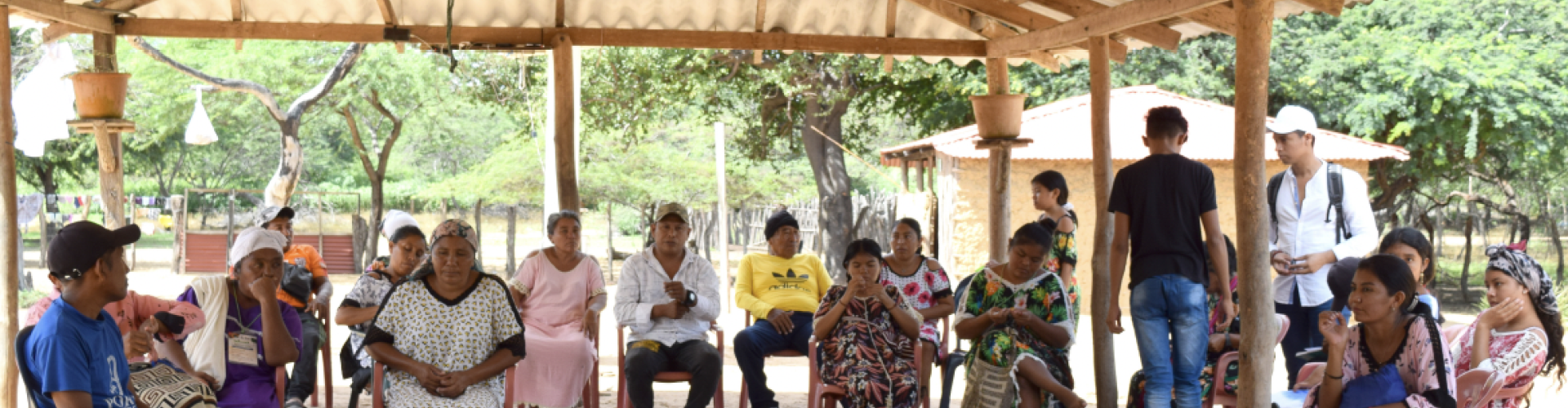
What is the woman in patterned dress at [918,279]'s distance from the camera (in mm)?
5801

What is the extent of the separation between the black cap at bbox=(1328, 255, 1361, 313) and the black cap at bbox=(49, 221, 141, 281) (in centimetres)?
398

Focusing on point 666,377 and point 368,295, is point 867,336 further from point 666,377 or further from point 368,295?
point 368,295

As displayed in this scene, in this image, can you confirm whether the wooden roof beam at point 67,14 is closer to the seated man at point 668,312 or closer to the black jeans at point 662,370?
the seated man at point 668,312

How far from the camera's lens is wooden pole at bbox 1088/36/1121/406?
548 centimetres

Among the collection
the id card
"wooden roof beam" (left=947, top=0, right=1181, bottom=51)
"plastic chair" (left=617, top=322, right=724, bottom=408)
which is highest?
"wooden roof beam" (left=947, top=0, right=1181, bottom=51)

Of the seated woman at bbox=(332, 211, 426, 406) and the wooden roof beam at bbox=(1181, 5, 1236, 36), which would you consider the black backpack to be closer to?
the wooden roof beam at bbox=(1181, 5, 1236, 36)

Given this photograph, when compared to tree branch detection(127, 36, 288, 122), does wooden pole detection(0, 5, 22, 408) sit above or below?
below

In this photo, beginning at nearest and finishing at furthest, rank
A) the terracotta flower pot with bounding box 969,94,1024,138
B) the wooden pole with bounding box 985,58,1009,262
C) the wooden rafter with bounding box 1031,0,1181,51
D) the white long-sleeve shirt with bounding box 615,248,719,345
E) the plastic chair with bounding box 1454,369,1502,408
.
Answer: the plastic chair with bounding box 1454,369,1502,408 → the white long-sleeve shirt with bounding box 615,248,719,345 → the wooden rafter with bounding box 1031,0,1181,51 → the terracotta flower pot with bounding box 969,94,1024,138 → the wooden pole with bounding box 985,58,1009,262

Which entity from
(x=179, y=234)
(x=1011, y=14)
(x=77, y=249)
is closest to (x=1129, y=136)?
(x=1011, y=14)

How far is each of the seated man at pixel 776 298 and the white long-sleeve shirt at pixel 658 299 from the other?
17cm

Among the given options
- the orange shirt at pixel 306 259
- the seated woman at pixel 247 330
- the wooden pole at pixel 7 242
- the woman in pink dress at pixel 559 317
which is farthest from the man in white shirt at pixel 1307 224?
the wooden pole at pixel 7 242

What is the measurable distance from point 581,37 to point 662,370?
78.8 inches

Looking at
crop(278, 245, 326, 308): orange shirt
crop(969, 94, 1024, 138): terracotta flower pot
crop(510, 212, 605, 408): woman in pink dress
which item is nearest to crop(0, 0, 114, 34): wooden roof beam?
crop(278, 245, 326, 308): orange shirt

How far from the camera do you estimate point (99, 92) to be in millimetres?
6070
